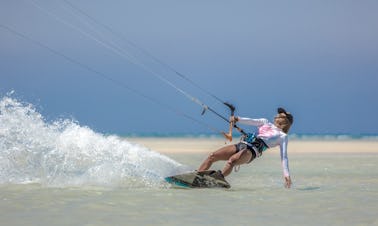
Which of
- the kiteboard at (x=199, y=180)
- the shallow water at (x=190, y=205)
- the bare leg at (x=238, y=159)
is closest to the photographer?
the shallow water at (x=190, y=205)

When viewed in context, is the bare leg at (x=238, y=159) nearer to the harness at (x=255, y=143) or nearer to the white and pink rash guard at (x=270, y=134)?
the harness at (x=255, y=143)

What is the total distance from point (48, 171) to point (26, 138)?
0.86 meters

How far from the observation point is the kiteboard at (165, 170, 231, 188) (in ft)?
38.5

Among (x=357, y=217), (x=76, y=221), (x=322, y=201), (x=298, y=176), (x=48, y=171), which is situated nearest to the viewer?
(x=76, y=221)

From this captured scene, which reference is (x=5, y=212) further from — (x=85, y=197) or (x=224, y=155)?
(x=224, y=155)

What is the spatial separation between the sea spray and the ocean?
0.06 feet

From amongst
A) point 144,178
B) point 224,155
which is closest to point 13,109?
point 144,178

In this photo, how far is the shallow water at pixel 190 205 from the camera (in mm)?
8289

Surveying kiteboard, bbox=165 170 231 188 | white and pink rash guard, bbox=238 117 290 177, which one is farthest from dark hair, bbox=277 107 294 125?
kiteboard, bbox=165 170 231 188

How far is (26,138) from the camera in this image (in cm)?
1320

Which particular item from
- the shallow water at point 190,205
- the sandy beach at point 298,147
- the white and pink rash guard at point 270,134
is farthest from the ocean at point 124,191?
the sandy beach at point 298,147

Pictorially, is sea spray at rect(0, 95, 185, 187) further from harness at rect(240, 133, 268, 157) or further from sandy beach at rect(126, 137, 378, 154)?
sandy beach at rect(126, 137, 378, 154)

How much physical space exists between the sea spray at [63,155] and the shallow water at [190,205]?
0.75 meters

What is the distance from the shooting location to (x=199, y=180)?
11812 millimetres
